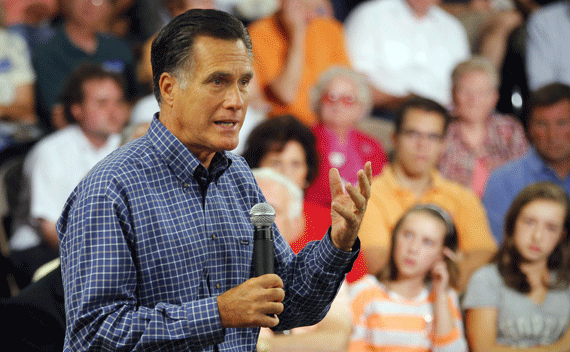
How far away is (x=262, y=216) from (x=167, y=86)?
306 mm

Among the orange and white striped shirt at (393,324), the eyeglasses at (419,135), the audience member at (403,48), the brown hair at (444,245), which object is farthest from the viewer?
Answer: the audience member at (403,48)

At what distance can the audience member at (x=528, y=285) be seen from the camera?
3.00 m

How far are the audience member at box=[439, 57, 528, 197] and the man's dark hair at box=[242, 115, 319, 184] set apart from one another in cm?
100

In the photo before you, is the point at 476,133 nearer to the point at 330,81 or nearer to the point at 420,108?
the point at 420,108

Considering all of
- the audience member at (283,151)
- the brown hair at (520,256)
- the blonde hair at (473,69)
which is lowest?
the brown hair at (520,256)

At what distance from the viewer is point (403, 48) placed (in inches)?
189

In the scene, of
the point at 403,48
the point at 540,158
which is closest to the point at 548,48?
the point at 403,48

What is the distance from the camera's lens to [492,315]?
9.82ft

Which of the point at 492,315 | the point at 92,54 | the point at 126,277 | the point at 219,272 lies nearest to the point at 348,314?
the point at 492,315

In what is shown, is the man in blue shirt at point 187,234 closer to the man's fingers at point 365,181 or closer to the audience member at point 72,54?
the man's fingers at point 365,181

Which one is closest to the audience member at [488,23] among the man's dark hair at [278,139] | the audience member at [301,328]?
the man's dark hair at [278,139]

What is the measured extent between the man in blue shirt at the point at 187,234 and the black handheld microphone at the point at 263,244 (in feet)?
0.19

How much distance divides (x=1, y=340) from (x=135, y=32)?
3.09 m

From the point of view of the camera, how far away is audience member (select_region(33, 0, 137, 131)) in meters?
4.07
